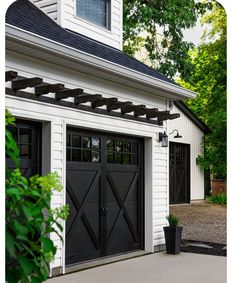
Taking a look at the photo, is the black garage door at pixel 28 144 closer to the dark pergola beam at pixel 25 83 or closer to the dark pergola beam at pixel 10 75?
the dark pergola beam at pixel 25 83

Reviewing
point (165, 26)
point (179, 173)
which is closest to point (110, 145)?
point (165, 26)

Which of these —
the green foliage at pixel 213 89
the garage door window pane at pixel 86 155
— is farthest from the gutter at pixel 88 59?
the green foliage at pixel 213 89

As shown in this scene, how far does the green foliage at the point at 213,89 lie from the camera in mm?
18312

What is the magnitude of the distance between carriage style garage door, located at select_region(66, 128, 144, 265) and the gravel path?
2374 millimetres

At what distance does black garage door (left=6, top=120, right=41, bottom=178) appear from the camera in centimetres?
605

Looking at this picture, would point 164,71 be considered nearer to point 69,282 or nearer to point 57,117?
point 57,117

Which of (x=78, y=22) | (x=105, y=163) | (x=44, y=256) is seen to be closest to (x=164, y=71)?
(x=78, y=22)

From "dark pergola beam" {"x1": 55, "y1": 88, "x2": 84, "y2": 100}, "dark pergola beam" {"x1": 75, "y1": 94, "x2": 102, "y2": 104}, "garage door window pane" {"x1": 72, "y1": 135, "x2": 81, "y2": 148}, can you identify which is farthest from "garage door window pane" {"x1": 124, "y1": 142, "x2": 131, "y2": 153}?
"dark pergola beam" {"x1": 55, "y1": 88, "x2": 84, "y2": 100}

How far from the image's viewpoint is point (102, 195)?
7.42 metres

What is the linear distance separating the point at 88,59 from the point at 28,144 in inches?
56.3

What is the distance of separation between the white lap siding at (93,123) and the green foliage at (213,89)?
30.4 ft

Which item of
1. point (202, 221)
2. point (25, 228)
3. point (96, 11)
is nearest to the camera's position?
point (25, 228)

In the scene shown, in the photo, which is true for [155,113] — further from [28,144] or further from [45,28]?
[28,144]

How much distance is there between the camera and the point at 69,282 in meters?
5.82
